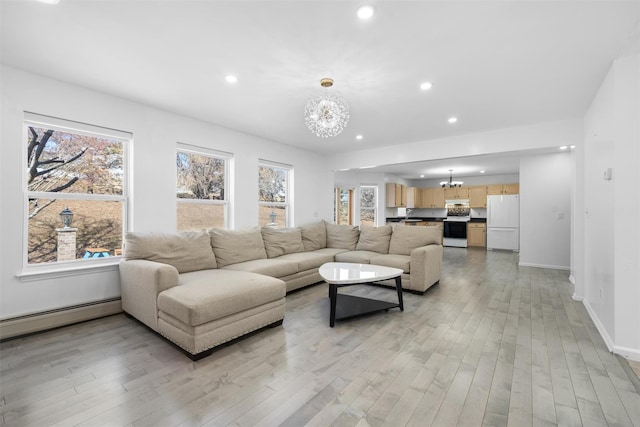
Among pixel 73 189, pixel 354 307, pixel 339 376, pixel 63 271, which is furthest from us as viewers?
pixel 354 307

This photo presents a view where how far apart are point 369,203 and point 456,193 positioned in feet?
10.1

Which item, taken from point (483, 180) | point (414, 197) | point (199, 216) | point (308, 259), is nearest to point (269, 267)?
point (308, 259)

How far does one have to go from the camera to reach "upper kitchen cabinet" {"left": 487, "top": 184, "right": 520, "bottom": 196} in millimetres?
8071

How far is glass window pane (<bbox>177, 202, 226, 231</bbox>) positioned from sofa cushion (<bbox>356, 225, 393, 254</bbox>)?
2.47 m

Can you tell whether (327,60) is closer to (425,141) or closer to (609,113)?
(609,113)

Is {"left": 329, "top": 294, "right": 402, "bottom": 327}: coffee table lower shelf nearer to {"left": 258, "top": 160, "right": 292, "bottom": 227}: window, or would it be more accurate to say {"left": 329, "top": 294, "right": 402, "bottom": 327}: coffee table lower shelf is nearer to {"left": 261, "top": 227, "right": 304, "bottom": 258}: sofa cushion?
{"left": 261, "top": 227, "right": 304, "bottom": 258}: sofa cushion

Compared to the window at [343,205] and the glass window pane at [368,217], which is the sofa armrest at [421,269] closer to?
the window at [343,205]

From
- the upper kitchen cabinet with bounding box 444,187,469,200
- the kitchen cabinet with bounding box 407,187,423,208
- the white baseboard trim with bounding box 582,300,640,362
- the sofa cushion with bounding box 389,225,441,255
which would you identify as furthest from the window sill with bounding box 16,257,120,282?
the upper kitchen cabinet with bounding box 444,187,469,200

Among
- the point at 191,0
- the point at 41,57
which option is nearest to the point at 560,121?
the point at 191,0

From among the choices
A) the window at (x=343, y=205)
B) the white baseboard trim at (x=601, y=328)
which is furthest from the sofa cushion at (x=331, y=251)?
the white baseboard trim at (x=601, y=328)

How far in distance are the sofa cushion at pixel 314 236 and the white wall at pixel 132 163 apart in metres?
0.99

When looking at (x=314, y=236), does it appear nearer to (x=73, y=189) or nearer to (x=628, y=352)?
(x=73, y=189)

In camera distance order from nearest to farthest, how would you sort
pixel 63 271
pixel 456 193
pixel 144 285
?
pixel 144 285, pixel 63 271, pixel 456 193

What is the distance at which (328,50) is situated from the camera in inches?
88.7
